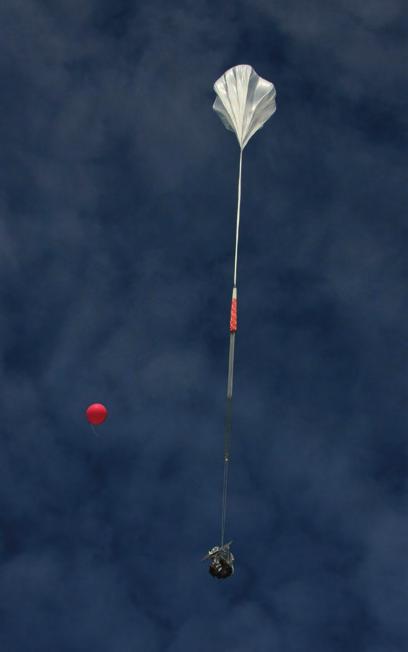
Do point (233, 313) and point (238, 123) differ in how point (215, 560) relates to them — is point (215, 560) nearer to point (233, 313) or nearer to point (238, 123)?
point (233, 313)

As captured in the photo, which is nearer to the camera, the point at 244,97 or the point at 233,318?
the point at 233,318

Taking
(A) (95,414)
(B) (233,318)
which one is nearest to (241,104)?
(B) (233,318)

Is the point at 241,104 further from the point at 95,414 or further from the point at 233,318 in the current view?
the point at 95,414

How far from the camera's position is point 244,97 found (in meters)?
38.7

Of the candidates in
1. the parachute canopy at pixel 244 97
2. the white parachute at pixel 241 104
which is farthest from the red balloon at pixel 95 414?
the parachute canopy at pixel 244 97

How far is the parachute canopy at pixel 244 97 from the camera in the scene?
127 feet

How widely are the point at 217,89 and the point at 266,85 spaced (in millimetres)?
2474

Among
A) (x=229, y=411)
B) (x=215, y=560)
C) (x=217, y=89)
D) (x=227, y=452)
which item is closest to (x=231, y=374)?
(x=229, y=411)

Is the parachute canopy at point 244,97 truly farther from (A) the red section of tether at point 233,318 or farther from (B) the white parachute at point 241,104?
(A) the red section of tether at point 233,318

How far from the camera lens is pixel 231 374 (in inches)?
1300

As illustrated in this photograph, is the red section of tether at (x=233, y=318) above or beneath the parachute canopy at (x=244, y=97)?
beneath

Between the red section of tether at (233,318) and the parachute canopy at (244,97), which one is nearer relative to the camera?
the red section of tether at (233,318)

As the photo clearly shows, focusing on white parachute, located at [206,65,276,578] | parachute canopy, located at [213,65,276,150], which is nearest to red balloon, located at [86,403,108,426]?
white parachute, located at [206,65,276,578]

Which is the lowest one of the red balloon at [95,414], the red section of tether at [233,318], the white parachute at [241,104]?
the red balloon at [95,414]
